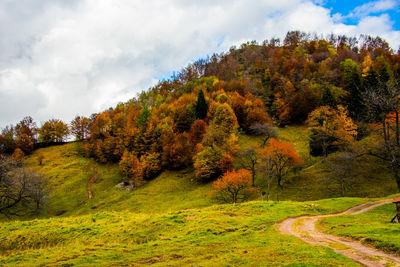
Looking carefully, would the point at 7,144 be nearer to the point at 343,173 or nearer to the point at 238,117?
the point at 238,117

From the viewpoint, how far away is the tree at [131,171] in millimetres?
80675

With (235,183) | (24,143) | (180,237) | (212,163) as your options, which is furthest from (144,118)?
(180,237)

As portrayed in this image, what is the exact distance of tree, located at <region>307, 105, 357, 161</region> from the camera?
191 feet

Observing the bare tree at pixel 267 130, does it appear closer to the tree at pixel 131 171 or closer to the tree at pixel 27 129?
the tree at pixel 131 171

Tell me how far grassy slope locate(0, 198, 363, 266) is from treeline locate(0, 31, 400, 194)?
98.7 feet

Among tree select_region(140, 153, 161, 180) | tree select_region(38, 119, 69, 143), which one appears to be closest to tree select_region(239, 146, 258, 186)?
tree select_region(140, 153, 161, 180)

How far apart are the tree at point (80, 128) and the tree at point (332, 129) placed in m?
120

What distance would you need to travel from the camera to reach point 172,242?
1634cm

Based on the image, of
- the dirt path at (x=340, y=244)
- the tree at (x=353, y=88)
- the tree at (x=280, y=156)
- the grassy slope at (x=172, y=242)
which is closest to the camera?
the dirt path at (x=340, y=244)

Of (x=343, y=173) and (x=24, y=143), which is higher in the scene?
(x=24, y=143)

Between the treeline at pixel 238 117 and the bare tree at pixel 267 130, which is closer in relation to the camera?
the treeline at pixel 238 117

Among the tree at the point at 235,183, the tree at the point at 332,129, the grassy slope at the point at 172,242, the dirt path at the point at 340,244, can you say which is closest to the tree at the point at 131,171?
the tree at the point at 235,183

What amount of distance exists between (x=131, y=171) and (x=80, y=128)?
69747 mm

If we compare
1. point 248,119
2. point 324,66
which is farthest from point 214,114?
point 324,66
